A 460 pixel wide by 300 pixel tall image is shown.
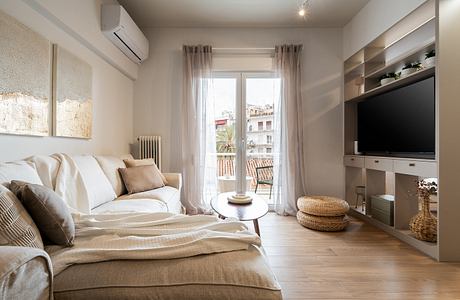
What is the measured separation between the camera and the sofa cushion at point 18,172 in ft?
4.46

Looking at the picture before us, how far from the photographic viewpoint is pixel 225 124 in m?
3.82

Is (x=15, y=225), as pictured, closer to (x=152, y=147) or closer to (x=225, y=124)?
(x=152, y=147)

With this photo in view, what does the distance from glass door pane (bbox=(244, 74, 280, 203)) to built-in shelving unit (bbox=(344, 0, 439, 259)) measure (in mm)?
1142

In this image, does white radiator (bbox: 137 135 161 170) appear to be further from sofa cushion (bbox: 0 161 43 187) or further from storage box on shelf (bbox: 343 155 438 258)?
storage box on shelf (bbox: 343 155 438 258)

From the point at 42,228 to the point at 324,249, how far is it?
2255 mm

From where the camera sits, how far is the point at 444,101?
208 cm

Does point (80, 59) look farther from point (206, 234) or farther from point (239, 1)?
A: point (206, 234)

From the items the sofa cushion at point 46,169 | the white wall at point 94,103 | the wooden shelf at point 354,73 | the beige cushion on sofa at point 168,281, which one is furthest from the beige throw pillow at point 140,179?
the wooden shelf at point 354,73

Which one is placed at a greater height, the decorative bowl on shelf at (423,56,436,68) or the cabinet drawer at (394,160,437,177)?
the decorative bowl on shelf at (423,56,436,68)

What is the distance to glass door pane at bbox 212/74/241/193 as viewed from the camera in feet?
12.5

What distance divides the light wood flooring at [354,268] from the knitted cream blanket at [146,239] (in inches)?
30.4

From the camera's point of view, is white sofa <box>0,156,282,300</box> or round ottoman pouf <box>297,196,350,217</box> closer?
white sofa <box>0,156,282,300</box>

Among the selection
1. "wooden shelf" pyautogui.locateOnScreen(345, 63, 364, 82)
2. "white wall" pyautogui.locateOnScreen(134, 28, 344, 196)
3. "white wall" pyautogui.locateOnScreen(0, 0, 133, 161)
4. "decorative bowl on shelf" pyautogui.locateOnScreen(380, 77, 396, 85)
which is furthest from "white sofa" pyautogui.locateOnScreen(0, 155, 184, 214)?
"wooden shelf" pyautogui.locateOnScreen(345, 63, 364, 82)

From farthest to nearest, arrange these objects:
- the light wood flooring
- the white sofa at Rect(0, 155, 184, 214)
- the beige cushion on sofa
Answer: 1. the light wood flooring
2. the white sofa at Rect(0, 155, 184, 214)
3. the beige cushion on sofa
